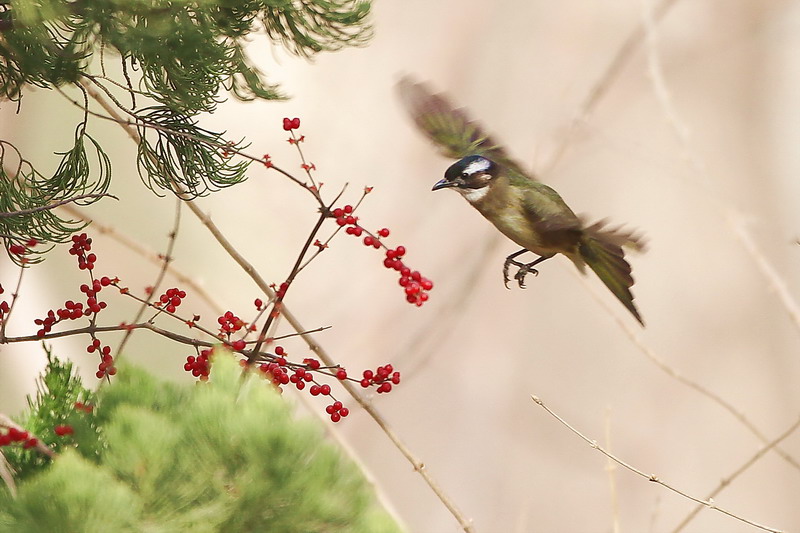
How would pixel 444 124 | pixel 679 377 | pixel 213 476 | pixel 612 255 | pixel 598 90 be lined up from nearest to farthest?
pixel 213 476 → pixel 612 255 → pixel 444 124 → pixel 679 377 → pixel 598 90

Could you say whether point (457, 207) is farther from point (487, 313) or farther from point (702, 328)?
point (702, 328)

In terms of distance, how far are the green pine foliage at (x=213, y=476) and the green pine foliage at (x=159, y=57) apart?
0.71 feet

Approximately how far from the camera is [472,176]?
3.08 feet

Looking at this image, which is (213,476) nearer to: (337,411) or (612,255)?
(337,411)

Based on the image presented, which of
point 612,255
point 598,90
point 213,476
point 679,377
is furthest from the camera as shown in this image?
point 598,90

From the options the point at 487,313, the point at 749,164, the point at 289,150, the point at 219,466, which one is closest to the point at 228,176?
the point at 219,466

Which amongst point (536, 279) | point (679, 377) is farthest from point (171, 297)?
point (536, 279)

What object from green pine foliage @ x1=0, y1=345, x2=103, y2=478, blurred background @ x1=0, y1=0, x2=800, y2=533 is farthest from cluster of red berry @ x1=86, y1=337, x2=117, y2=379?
blurred background @ x1=0, y1=0, x2=800, y2=533

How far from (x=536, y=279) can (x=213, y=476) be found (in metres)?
2.26

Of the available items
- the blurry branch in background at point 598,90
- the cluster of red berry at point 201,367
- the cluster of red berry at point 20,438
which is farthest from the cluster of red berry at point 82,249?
the blurry branch in background at point 598,90

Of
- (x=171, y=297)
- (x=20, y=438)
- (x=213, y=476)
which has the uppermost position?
(x=171, y=297)

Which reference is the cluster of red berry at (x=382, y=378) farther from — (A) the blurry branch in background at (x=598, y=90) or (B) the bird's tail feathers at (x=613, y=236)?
(A) the blurry branch in background at (x=598, y=90)

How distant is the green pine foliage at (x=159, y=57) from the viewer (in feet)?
2.23

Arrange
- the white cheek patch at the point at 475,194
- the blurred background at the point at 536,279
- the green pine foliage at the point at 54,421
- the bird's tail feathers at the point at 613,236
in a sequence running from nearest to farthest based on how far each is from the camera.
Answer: the green pine foliage at the point at 54,421 < the bird's tail feathers at the point at 613,236 < the white cheek patch at the point at 475,194 < the blurred background at the point at 536,279
